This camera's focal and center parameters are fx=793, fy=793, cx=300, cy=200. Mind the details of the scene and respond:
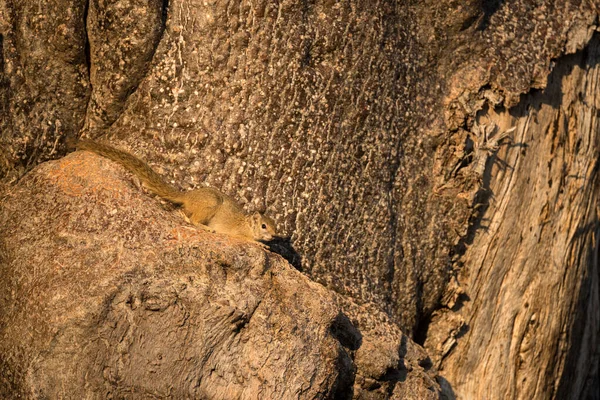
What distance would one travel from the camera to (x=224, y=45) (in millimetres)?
3559

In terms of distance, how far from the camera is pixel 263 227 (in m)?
3.65

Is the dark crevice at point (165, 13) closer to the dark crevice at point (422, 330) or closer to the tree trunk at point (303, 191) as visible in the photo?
the tree trunk at point (303, 191)

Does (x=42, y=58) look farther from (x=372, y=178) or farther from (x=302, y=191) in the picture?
(x=372, y=178)

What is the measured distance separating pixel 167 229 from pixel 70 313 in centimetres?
52

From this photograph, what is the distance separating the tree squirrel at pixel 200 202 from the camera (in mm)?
3420

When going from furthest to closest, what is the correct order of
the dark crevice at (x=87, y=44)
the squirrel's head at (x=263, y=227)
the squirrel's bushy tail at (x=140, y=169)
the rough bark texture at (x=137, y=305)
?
1. the squirrel's head at (x=263, y=227)
2. the dark crevice at (x=87, y=44)
3. the squirrel's bushy tail at (x=140, y=169)
4. the rough bark texture at (x=137, y=305)

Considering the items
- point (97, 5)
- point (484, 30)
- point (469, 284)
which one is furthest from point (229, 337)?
point (484, 30)

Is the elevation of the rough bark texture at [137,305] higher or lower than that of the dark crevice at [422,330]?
lower

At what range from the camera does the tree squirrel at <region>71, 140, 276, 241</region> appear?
3420mm

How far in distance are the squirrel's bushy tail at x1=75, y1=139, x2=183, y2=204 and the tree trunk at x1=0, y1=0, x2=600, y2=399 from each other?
75 millimetres

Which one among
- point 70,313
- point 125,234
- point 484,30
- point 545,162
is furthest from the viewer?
point 545,162

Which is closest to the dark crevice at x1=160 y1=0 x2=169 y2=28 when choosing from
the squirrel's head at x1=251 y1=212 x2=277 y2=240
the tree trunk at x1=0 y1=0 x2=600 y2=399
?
the tree trunk at x1=0 y1=0 x2=600 y2=399

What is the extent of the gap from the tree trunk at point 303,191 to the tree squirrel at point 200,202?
7cm

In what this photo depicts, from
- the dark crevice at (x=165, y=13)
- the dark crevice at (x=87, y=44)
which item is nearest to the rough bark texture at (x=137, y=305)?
the dark crevice at (x=87, y=44)
